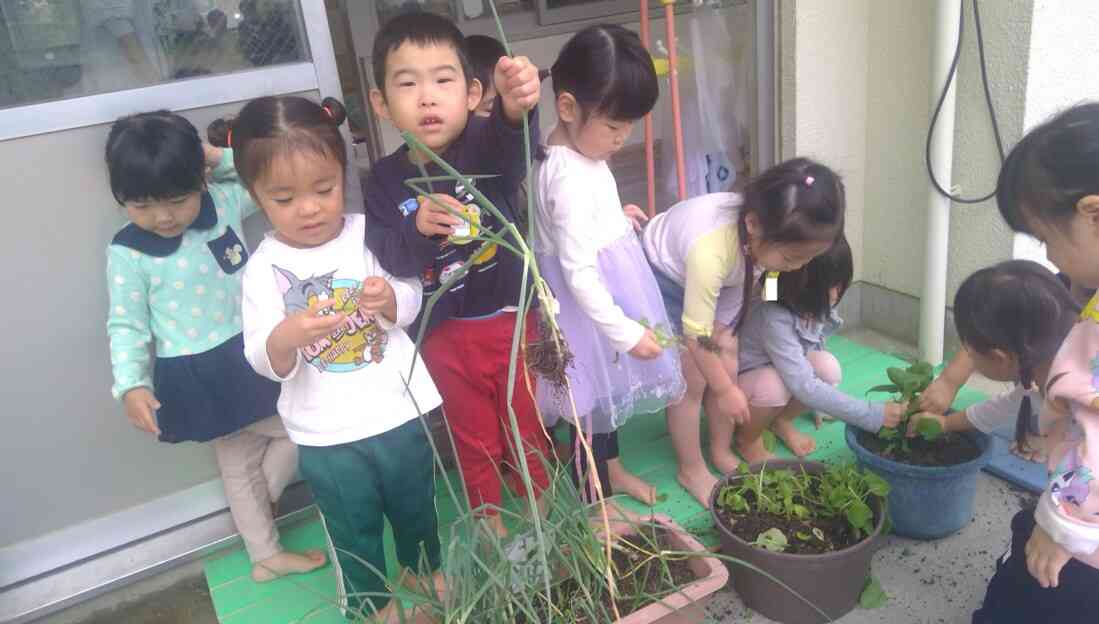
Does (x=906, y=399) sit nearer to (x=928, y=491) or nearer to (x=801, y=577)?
(x=928, y=491)

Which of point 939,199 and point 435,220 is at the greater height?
point 435,220

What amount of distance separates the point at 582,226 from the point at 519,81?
1.46 feet

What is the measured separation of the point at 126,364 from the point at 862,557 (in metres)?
1.67

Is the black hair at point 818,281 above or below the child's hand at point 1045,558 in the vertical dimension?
above

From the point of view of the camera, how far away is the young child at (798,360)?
6.44 ft

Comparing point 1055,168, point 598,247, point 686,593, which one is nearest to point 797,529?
point 686,593

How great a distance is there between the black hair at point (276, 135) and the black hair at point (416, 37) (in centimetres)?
18

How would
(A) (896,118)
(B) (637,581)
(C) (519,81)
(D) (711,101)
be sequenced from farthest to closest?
(D) (711,101) < (A) (896,118) < (B) (637,581) < (C) (519,81)

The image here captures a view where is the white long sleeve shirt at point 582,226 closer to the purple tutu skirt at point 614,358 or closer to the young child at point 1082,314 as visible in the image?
the purple tutu skirt at point 614,358

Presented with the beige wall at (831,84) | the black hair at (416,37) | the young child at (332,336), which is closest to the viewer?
the young child at (332,336)

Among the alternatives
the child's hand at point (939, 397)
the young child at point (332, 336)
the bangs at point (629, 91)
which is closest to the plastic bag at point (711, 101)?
the bangs at point (629, 91)

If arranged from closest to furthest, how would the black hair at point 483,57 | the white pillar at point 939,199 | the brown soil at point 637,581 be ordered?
the brown soil at point 637,581 → the black hair at point 483,57 → the white pillar at point 939,199

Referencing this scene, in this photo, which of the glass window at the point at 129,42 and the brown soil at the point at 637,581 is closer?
the brown soil at the point at 637,581

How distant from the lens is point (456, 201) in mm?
1393
